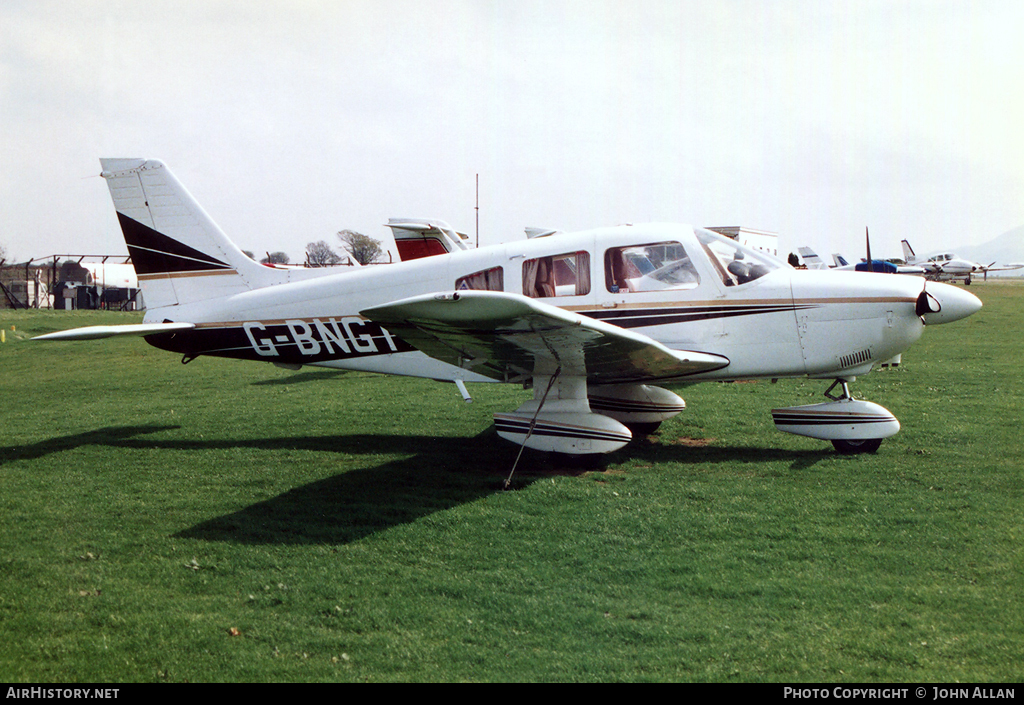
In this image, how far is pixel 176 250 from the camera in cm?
960

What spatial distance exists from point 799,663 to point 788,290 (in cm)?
490

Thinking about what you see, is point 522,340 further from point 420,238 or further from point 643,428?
point 420,238

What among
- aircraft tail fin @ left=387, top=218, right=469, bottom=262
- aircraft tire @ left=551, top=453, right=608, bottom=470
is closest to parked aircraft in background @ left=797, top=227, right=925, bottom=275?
aircraft tail fin @ left=387, top=218, right=469, bottom=262

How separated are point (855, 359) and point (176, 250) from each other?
26.1 feet

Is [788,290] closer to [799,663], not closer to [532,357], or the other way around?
[532,357]

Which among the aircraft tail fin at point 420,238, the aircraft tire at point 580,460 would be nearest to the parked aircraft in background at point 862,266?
the aircraft tail fin at point 420,238

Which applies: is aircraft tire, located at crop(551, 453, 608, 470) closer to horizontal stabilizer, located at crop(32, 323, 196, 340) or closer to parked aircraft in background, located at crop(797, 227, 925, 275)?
horizontal stabilizer, located at crop(32, 323, 196, 340)

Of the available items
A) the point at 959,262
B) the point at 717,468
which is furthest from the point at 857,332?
the point at 959,262

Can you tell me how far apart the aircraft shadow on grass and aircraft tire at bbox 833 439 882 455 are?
0.57 ft

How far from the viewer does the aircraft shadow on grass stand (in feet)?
19.1

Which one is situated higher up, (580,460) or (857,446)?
(857,446)

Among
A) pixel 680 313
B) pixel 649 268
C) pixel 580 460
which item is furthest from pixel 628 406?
pixel 649 268

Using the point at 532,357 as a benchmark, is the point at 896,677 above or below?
below

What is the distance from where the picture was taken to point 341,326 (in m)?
8.81
